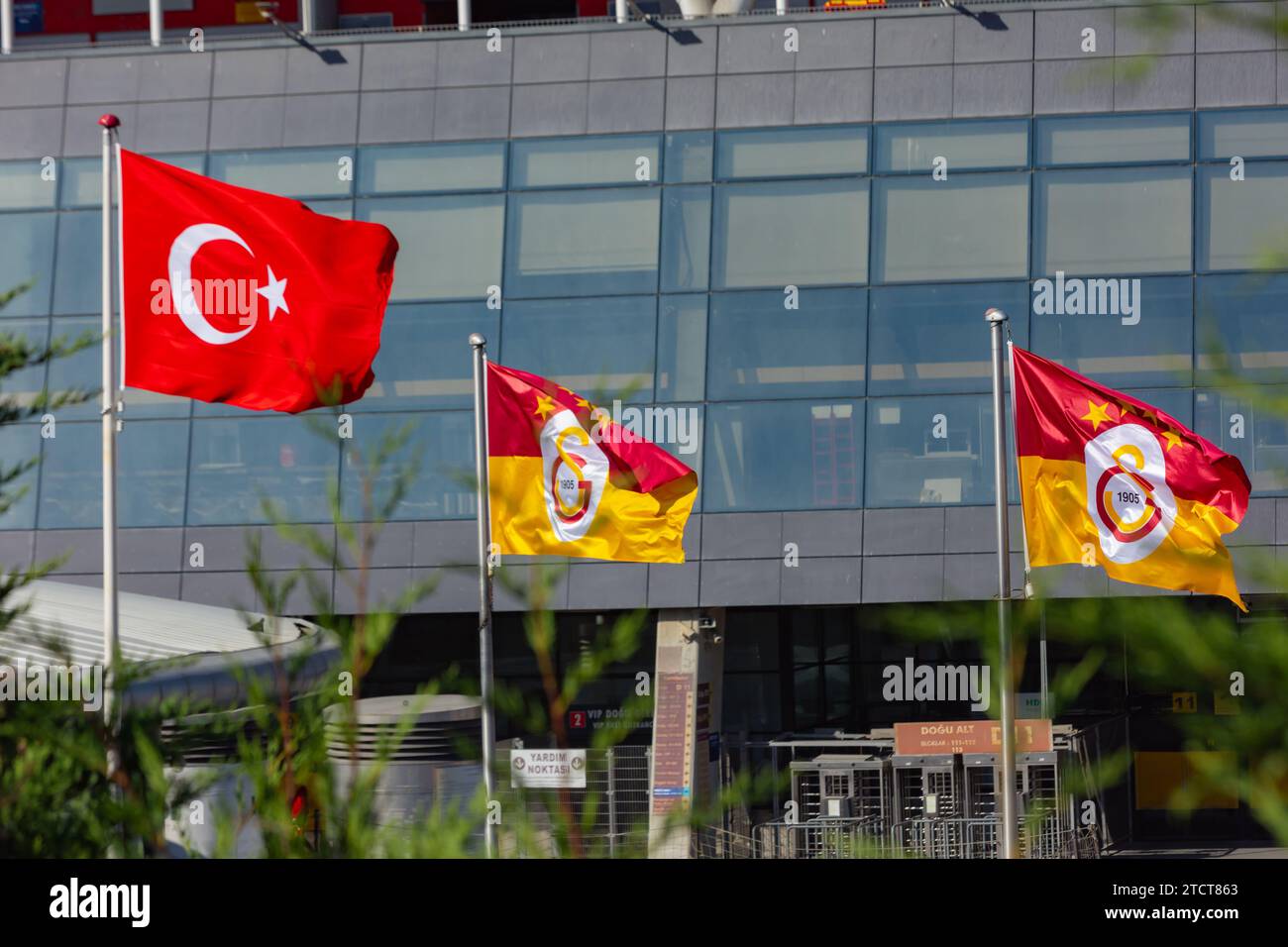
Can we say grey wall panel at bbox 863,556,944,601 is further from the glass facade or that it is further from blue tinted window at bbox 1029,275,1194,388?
blue tinted window at bbox 1029,275,1194,388

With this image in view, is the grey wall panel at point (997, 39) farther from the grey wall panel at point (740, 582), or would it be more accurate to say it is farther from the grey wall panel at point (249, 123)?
the grey wall panel at point (249, 123)

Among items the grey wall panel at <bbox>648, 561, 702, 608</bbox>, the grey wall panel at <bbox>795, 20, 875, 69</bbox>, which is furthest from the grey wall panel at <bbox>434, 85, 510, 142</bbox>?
the grey wall panel at <bbox>648, 561, 702, 608</bbox>

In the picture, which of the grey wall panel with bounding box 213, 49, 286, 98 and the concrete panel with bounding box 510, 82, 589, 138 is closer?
the concrete panel with bounding box 510, 82, 589, 138

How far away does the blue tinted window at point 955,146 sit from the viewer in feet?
84.5

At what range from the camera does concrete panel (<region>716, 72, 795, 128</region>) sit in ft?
86.5

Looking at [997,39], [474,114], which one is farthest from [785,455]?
[474,114]

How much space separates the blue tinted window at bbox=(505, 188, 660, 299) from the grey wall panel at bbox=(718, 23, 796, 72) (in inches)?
91.8

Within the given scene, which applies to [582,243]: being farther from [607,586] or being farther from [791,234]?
[607,586]

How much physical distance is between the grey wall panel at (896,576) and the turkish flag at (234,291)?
48.5 feet

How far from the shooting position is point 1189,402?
2489 cm

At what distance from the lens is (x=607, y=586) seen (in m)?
25.9

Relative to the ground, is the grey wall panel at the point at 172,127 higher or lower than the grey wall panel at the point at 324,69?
lower

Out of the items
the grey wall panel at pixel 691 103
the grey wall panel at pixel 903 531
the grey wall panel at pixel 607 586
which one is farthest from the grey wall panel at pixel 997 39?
the grey wall panel at pixel 607 586
